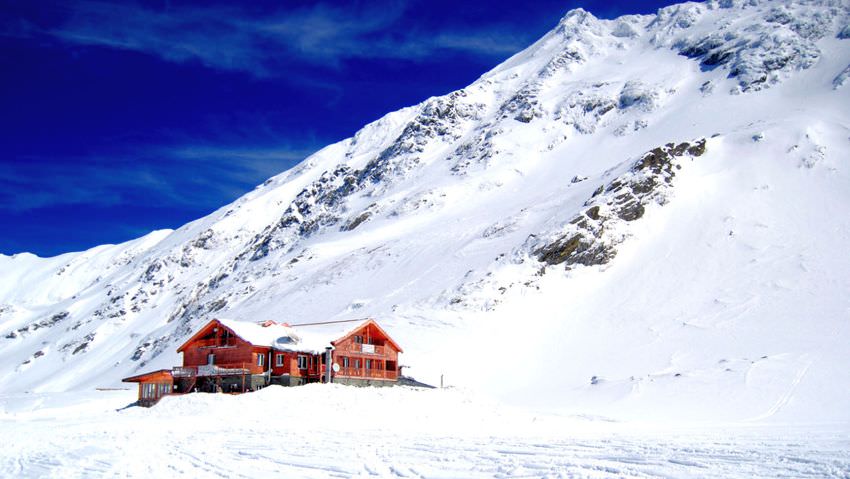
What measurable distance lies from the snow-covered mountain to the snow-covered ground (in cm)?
997

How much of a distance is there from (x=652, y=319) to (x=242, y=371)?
31.6m

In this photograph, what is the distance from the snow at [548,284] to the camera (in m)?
20.8

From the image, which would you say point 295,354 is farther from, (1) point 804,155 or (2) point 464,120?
(2) point 464,120

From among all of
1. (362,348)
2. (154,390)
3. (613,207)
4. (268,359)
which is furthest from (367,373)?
(613,207)

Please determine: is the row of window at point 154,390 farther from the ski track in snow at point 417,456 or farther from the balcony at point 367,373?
the ski track in snow at point 417,456

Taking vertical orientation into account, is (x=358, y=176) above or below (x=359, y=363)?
above

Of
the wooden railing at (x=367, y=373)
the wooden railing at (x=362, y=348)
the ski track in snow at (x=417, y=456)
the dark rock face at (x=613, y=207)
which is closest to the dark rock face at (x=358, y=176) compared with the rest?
the dark rock face at (x=613, y=207)

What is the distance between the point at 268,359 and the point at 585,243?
123 feet

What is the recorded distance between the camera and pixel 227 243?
147500 mm

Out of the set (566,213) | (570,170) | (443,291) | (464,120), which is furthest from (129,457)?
(464,120)

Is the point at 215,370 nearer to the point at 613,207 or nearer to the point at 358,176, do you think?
the point at 613,207

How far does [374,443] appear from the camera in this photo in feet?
64.3

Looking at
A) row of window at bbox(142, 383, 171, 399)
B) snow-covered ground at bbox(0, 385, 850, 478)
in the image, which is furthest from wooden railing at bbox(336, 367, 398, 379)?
row of window at bbox(142, 383, 171, 399)

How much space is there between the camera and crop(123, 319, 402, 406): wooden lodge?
1547 inches
